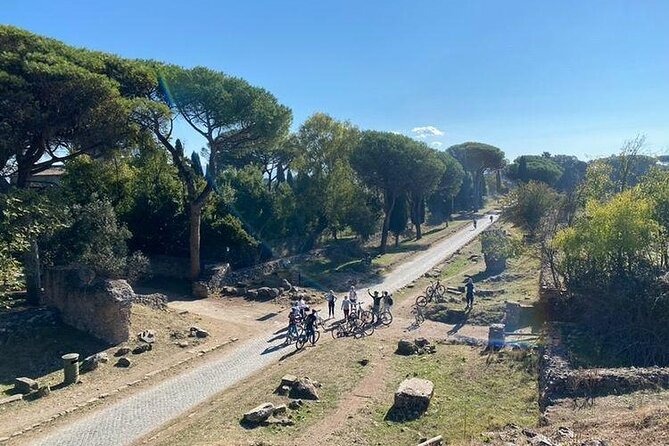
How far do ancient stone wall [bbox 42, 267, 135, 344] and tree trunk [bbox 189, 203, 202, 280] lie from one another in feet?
31.6

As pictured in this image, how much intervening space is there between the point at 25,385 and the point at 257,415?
7.78m

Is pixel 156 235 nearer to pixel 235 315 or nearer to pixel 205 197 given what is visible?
pixel 205 197

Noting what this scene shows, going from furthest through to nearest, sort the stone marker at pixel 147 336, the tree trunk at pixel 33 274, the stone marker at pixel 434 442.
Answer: the tree trunk at pixel 33 274, the stone marker at pixel 147 336, the stone marker at pixel 434 442

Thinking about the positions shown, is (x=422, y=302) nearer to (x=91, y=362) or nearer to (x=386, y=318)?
(x=386, y=318)

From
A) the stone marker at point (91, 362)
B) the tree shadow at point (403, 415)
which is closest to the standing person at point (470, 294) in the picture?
the tree shadow at point (403, 415)

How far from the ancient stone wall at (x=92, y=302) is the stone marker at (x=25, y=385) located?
3.93 metres

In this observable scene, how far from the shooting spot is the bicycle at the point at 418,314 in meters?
24.6

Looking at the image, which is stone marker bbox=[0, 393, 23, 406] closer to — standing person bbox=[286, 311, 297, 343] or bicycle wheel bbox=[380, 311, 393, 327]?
standing person bbox=[286, 311, 297, 343]

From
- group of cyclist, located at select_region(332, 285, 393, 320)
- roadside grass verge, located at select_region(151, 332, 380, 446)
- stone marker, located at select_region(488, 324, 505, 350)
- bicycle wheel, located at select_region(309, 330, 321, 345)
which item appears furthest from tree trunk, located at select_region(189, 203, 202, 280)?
stone marker, located at select_region(488, 324, 505, 350)

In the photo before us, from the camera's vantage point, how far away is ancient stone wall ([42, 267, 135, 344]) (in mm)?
19234

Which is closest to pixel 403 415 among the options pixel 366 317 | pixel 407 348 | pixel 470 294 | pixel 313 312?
pixel 407 348

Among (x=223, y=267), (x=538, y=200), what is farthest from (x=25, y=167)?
(x=538, y=200)

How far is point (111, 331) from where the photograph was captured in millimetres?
19281

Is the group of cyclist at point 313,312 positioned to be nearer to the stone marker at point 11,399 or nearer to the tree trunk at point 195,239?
the tree trunk at point 195,239
